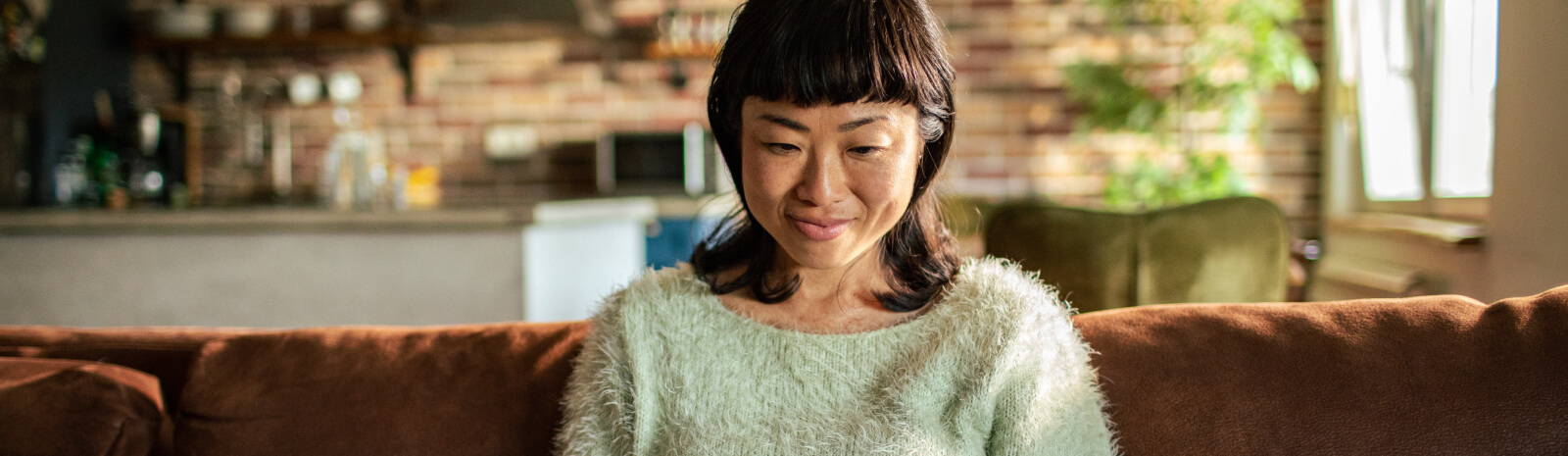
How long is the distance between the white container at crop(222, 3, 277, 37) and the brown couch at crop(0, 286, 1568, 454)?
3.52m

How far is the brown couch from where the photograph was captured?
84cm

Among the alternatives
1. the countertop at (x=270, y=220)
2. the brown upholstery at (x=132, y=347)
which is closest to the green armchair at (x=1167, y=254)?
the brown upholstery at (x=132, y=347)

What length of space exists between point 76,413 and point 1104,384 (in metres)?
1.12

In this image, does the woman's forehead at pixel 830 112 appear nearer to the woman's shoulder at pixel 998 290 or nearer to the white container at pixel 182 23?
the woman's shoulder at pixel 998 290

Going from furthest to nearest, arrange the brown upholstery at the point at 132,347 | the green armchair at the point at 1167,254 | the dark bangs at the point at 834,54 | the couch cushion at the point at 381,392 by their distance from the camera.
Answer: the green armchair at the point at 1167,254 → the brown upholstery at the point at 132,347 → the couch cushion at the point at 381,392 → the dark bangs at the point at 834,54

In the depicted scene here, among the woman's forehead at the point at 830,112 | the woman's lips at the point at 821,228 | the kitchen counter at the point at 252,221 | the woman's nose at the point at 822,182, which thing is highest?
the woman's forehead at the point at 830,112

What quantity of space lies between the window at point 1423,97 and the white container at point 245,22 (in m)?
4.59

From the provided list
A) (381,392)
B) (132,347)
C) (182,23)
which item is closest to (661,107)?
(182,23)

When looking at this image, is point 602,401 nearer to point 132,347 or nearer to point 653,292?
point 653,292

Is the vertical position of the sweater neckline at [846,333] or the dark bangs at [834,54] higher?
the dark bangs at [834,54]

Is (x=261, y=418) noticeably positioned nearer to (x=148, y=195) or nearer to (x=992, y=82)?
(x=148, y=195)

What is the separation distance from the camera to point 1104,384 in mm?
903

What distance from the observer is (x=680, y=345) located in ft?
2.77

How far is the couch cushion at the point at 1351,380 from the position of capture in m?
0.83
